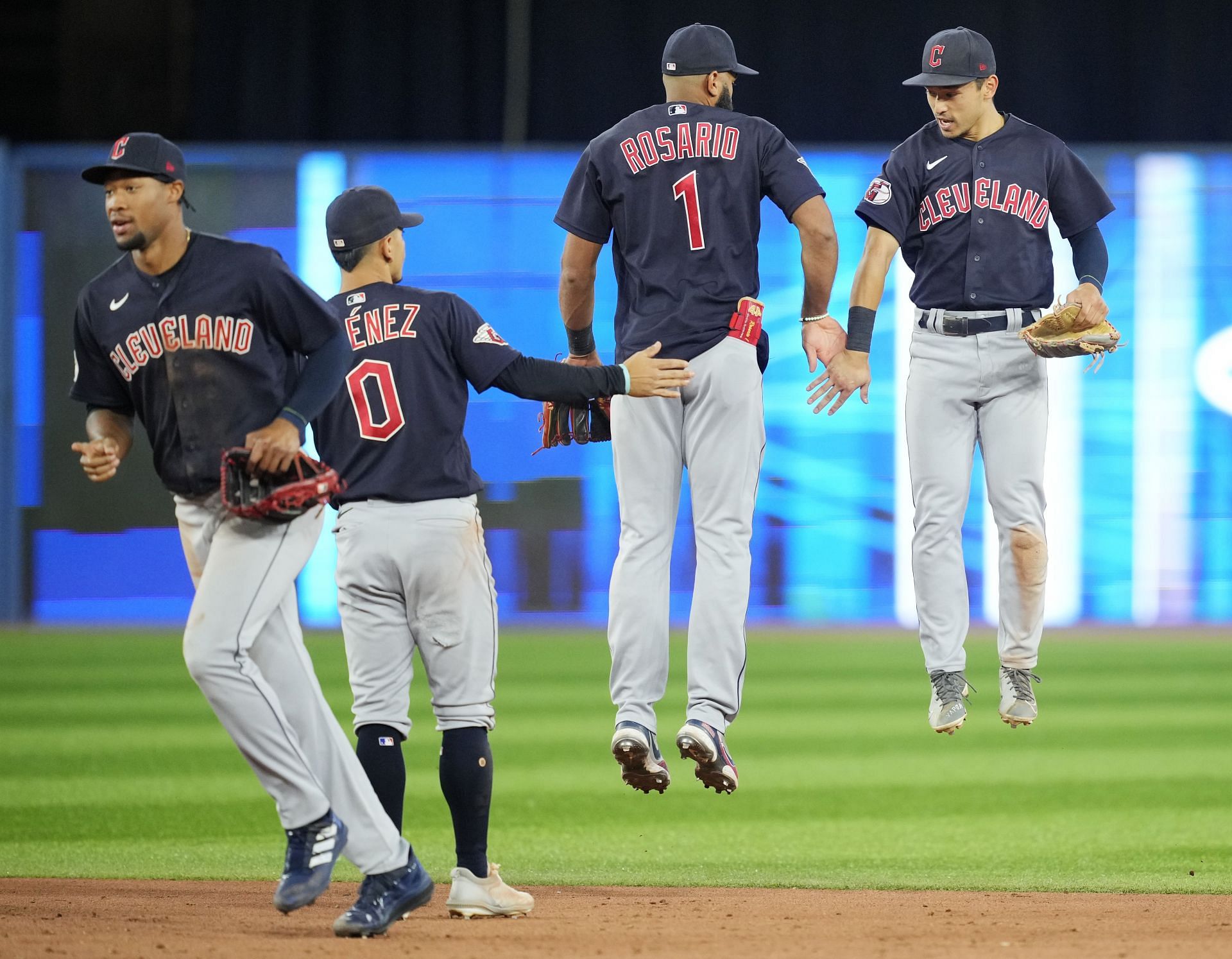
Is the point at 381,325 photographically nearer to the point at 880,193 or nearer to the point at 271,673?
the point at 271,673

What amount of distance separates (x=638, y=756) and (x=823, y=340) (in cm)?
147

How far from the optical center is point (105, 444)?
480 centimetres

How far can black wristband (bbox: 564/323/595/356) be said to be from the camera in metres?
5.75

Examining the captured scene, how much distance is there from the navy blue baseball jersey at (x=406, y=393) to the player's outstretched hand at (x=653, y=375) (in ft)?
1.20

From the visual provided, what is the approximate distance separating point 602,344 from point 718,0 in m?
4.55

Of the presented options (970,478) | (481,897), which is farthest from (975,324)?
(481,897)

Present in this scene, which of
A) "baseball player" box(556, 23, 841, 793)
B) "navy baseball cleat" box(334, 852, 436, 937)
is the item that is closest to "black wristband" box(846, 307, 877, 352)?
"baseball player" box(556, 23, 841, 793)

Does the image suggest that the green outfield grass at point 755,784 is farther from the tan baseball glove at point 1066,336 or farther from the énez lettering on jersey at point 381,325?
the énez lettering on jersey at point 381,325

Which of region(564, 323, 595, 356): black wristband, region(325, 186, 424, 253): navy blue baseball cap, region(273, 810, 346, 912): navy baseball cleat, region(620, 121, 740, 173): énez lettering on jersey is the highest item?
region(620, 121, 740, 173): énez lettering on jersey

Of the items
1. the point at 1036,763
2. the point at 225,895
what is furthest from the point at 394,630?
the point at 1036,763

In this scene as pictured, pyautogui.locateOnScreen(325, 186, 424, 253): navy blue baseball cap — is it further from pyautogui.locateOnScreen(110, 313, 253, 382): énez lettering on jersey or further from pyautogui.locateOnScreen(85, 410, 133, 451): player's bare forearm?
pyautogui.locateOnScreen(85, 410, 133, 451): player's bare forearm

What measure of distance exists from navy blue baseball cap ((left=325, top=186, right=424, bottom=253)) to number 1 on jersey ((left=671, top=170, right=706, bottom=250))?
82 cm

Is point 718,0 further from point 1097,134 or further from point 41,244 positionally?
point 41,244

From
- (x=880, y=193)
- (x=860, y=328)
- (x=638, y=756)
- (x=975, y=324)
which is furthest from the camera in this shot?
(x=975, y=324)
